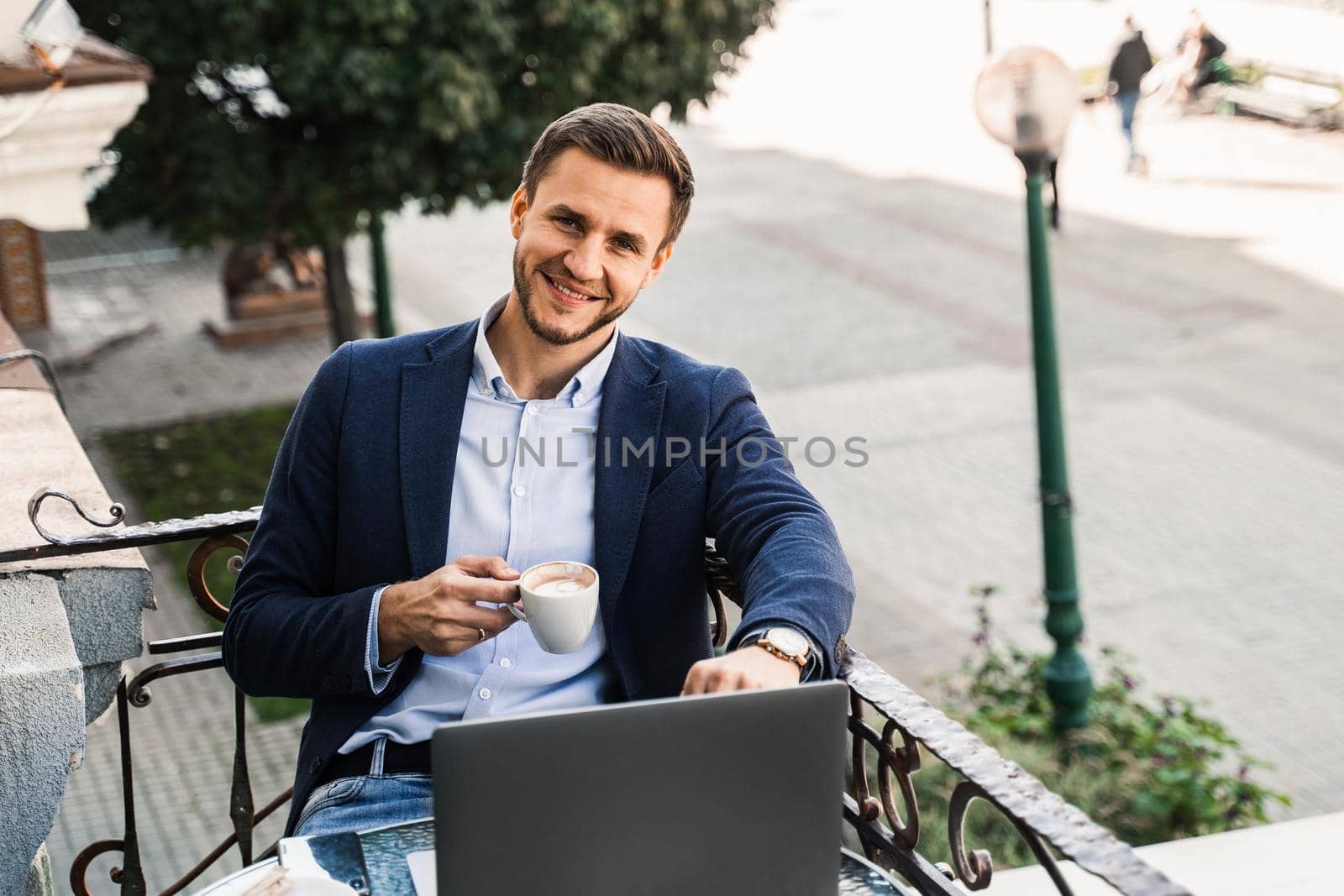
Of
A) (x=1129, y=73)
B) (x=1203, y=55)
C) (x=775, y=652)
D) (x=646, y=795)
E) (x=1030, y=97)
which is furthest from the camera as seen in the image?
(x=1203, y=55)

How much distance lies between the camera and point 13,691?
250 centimetres

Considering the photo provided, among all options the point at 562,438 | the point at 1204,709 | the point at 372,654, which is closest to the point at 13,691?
the point at 372,654

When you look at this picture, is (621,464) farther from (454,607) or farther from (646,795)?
(646,795)

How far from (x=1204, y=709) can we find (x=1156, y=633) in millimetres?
762

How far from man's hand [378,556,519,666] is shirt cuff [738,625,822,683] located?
1.21 feet

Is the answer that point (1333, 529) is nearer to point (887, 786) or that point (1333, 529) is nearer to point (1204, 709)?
point (1204, 709)

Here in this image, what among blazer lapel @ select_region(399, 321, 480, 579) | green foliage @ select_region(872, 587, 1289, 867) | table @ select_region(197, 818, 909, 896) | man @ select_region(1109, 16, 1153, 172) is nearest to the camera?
table @ select_region(197, 818, 909, 896)

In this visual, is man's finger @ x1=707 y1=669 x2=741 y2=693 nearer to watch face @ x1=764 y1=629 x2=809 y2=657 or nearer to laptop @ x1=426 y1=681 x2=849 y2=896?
watch face @ x1=764 y1=629 x2=809 y2=657

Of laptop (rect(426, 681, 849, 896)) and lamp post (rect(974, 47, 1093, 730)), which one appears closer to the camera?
laptop (rect(426, 681, 849, 896))

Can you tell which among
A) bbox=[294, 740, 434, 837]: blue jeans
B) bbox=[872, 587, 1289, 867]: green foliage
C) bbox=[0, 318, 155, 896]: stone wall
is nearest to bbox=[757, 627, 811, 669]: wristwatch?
bbox=[294, 740, 434, 837]: blue jeans

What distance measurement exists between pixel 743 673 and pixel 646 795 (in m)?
0.40

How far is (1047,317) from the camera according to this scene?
18.5 feet

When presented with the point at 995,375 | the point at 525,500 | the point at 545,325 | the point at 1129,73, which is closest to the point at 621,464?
the point at 525,500

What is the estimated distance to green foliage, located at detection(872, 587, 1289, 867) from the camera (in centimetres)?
508
